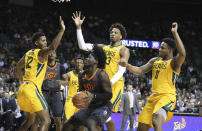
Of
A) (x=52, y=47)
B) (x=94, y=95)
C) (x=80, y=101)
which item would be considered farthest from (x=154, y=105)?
(x=52, y=47)

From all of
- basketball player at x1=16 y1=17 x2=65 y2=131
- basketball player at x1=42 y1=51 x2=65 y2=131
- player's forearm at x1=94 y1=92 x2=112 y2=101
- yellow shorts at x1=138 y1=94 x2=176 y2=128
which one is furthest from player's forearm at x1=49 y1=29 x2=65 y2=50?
basketball player at x1=42 y1=51 x2=65 y2=131

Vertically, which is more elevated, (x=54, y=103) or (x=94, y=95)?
(x=94, y=95)

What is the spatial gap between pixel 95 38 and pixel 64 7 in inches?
147

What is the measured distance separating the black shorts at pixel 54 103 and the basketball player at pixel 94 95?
2.83 meters

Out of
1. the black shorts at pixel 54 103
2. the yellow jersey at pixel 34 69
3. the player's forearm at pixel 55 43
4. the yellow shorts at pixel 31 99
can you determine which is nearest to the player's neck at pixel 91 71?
the player's forearm at pixel 55 43

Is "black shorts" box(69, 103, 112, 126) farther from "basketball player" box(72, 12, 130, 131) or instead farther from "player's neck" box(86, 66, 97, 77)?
"basketball player" box(72, 12, 130, 131)

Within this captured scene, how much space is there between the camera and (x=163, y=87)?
6.01 m

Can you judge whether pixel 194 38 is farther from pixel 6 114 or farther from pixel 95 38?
pixel 6 114

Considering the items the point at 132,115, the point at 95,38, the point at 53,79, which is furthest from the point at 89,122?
the point at 95,38

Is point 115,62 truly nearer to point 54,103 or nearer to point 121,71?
point 121,71

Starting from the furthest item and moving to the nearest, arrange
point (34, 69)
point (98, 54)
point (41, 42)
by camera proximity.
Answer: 1. point (41, 42)
2. point (34, 69)
3. point (98, 54)

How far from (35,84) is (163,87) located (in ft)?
7.69

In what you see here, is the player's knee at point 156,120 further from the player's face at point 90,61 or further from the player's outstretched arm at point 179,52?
the player's face at point 90,61

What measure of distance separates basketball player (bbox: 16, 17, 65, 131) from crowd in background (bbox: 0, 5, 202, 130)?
6346 mm
